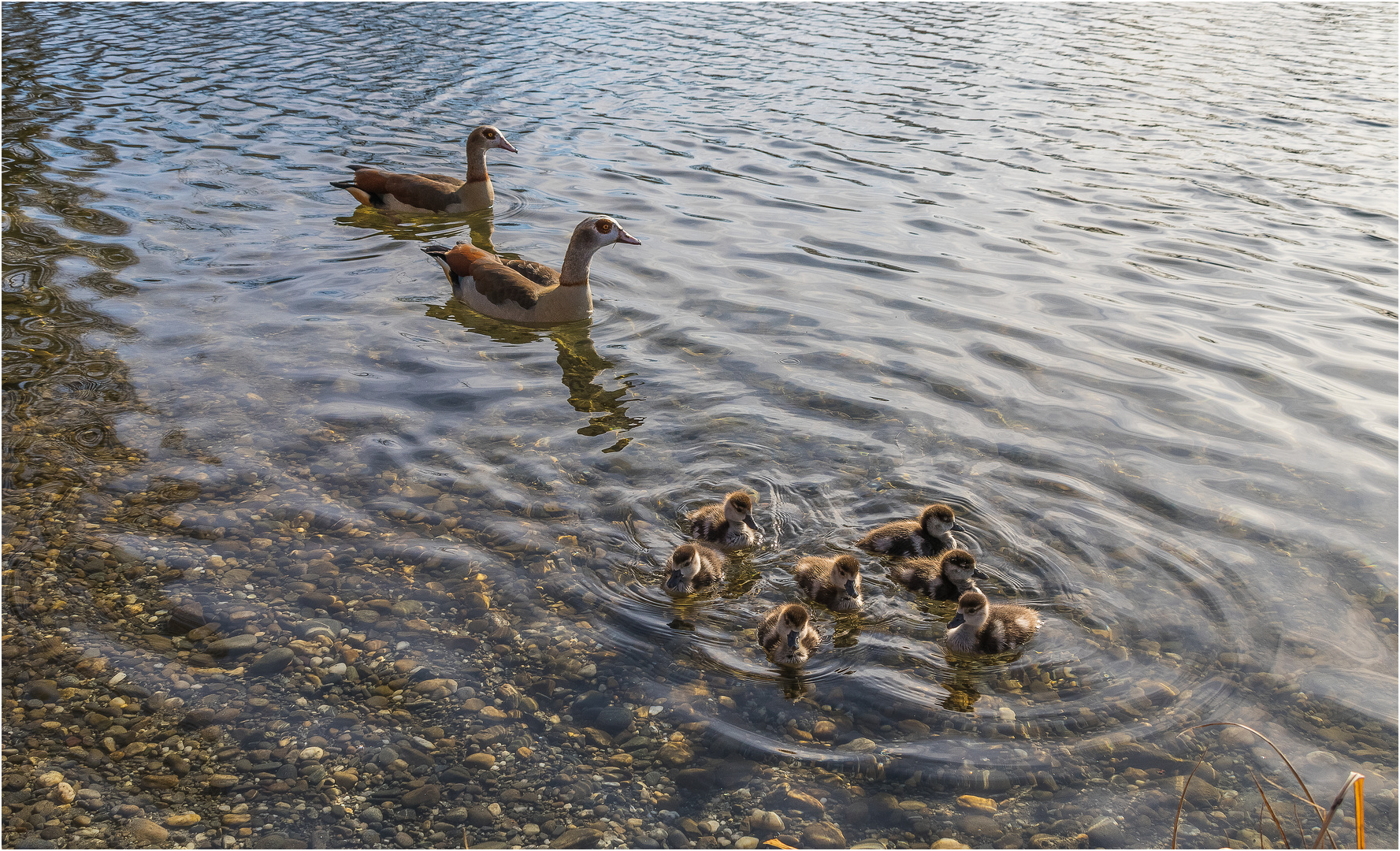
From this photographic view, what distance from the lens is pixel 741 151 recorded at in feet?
59.2

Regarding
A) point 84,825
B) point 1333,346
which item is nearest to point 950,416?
point 1333,346

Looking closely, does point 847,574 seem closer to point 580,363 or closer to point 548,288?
point 580,363

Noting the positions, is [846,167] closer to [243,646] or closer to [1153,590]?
[1153,590]

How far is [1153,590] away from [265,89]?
21.1m

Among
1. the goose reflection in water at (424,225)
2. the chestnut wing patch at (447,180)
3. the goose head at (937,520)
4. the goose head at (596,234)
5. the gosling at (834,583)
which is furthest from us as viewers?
the chestnut wing patch at (447,180)

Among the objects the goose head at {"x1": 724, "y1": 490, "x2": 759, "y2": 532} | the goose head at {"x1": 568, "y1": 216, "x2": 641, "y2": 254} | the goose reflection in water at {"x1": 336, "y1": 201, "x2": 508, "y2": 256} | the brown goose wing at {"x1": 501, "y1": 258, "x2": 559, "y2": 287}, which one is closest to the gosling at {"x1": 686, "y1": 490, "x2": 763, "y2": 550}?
the goose head at {"x1": 724, "y1": 490, "x2": 759, "y2": 532}

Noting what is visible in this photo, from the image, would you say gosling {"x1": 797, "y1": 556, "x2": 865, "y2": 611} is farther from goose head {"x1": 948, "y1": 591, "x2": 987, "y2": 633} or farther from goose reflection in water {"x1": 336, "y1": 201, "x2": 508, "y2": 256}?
goose reflection in water {"x1": 336, "y1": 201, "x2": 508, "y2": 256}

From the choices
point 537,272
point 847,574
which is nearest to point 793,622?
point 847,574

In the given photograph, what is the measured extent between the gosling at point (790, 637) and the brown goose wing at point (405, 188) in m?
10.9

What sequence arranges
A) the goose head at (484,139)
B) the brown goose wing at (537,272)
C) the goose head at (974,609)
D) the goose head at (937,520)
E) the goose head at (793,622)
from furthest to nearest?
the goose head at (484,139) < the brown goose wing at (537,272) < the goose head at (937,520) < the goose head at (974,609) < the goose head at (793,622)

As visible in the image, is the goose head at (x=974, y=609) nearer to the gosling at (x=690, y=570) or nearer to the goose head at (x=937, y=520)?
the goose head at (x=937, y=520)

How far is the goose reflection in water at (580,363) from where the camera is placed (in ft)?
30.2

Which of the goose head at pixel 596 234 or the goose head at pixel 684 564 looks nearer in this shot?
the goose head at pixel 684 564

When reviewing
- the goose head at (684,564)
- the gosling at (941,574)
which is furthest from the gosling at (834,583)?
the goose head at (684,564)
